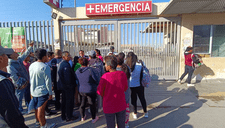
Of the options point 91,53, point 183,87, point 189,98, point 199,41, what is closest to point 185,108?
point 189,98

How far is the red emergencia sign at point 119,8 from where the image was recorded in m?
6.37

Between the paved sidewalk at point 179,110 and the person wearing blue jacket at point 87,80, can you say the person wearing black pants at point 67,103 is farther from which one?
the person wearing blue jacket at point 87,80

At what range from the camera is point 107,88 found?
87.1 inches

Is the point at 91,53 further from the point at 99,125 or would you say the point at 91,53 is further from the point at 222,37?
the point at 222,37

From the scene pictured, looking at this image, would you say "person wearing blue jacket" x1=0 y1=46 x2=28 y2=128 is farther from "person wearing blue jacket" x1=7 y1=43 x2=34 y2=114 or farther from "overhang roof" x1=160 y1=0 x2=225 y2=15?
"overhang roof" x1=160 y1=0 x2=225 y2=15

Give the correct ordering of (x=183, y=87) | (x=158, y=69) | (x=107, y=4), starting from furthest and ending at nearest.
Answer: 1. (x=158, y=69)
2. (x=107, y=4)
3. (x=183, y=87)

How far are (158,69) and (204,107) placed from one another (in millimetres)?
3175

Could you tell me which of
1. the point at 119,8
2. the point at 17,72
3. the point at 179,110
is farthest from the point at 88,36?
the point at 179,110

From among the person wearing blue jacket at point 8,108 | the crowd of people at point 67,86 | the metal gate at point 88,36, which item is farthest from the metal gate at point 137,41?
the person wearing blue jacket at point 8,108

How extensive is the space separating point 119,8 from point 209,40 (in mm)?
4857

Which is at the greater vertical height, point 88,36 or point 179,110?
point 88,36

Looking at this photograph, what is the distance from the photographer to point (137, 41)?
22.6 ft

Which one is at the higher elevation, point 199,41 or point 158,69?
point 199,41

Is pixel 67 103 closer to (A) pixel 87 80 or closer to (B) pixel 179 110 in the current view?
(A) pixel 87 80
